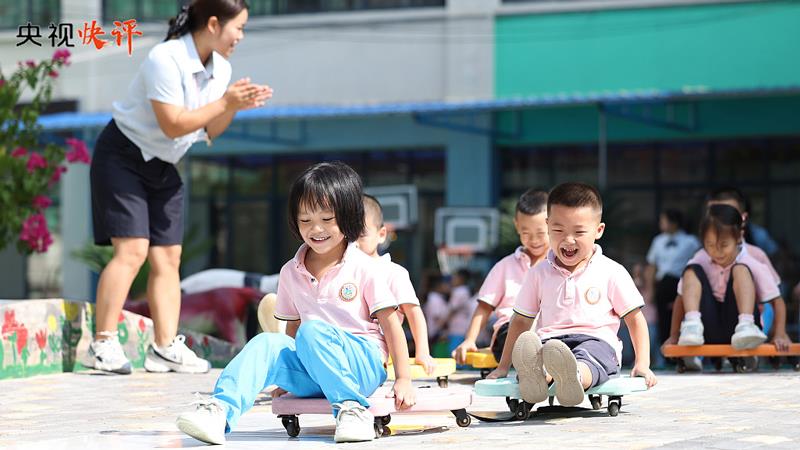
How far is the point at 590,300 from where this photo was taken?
5.41 meters

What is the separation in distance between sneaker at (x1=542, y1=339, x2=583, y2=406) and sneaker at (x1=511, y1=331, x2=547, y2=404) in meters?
0.04

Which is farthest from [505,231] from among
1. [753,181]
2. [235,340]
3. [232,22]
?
[232,22]

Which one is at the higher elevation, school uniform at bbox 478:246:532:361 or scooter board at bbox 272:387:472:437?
school uniform at bbox 478:246:532:361

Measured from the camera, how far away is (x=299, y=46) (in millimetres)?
22203

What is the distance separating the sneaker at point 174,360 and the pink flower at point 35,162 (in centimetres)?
356

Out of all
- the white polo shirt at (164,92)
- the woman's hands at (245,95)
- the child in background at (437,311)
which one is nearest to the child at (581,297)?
the woman's hands at (245,95)

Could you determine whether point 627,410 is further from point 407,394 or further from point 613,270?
point 407,394

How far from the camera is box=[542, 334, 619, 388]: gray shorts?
5.09 meters

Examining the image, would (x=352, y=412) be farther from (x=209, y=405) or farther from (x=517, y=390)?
(x=517, y=390)

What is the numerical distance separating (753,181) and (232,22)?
13.3 meters

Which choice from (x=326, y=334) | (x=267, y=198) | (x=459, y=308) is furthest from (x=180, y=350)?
(x=267, y=198)

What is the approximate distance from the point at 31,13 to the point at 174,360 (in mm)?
17430

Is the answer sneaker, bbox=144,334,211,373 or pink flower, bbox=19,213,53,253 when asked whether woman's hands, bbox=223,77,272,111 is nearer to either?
sneaker, bbox=144,334,211,373

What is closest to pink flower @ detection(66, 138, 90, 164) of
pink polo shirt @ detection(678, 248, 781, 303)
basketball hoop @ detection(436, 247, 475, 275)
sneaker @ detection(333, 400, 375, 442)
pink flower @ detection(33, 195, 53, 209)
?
pink flower @ detection(33, 195, 53, 209)
